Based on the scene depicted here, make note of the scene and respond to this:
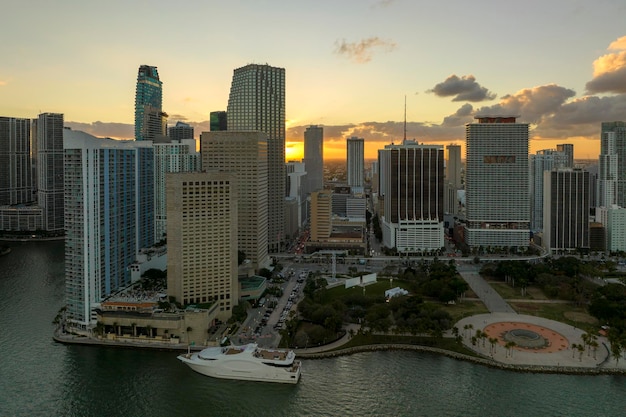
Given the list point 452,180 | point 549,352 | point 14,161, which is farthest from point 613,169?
point 14,161

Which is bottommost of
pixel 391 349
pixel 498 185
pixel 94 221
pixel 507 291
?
pixel 391 349

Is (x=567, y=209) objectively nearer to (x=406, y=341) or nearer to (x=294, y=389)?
(x=406, y=341)

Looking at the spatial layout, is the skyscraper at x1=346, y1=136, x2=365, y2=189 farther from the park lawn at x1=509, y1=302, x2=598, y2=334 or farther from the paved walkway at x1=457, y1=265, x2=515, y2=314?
the park lawn at x1=509, y1=302, x2=598, y2=334

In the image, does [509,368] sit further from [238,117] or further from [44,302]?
[238,117]

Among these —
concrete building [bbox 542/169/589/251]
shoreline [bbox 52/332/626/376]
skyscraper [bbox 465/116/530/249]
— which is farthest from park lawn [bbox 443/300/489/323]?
concrete building [bbox 542/169/589/251]

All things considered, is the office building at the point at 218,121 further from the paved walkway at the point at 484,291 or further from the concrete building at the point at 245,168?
A: the paved walkway at the point at 484,291
